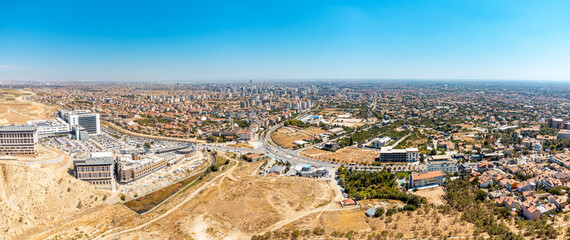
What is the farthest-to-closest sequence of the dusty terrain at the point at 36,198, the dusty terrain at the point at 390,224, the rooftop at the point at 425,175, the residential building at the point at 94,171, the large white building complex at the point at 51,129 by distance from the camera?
the large white building complex at the point at 51,129 → the residential building at the point at 94,171 → the rooftop at the point at 425,175 → the dusty terrain at the point at 36,198 → the dusty terrain at the point at 390,224

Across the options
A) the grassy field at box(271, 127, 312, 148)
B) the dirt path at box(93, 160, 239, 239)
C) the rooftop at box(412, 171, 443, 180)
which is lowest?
the dirt path at box(93, 160, 239, 239)

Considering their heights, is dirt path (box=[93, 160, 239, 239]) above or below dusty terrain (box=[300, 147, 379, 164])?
below

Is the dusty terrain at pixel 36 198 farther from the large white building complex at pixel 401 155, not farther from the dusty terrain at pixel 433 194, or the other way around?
the large white building complex at pixel 401 155

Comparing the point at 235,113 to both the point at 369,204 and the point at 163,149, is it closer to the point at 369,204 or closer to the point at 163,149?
the point at 163,149

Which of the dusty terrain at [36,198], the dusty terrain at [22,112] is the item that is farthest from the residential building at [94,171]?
the dusty terrain at [22,112]

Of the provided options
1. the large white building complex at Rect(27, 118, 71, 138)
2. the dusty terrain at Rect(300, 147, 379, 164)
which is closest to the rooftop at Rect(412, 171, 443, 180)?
the dusty terrain at Rect(300, 147, 379, 164)

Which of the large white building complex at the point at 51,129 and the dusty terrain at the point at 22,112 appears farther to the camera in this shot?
the dusty terrain at the point at 22,112

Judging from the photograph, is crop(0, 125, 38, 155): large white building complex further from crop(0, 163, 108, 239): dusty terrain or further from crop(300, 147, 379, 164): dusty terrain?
crop(300, 147, 379, 164): dusty terrain
